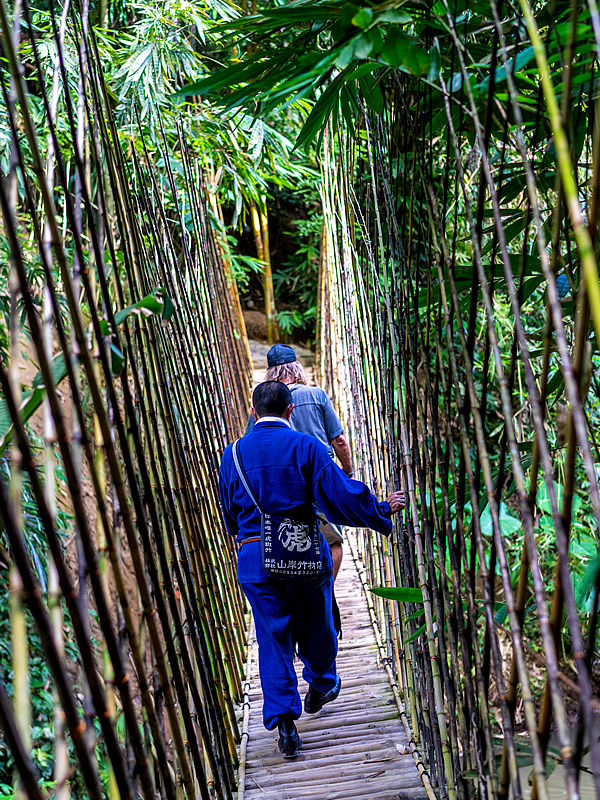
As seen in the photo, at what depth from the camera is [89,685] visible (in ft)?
2.24

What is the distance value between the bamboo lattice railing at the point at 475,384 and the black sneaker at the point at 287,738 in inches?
10.6

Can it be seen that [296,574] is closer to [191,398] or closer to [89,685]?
[191,398]

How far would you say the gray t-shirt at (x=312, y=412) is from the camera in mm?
2152

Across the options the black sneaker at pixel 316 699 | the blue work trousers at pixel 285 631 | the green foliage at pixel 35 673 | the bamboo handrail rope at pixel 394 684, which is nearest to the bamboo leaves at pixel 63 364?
the blue work trousers at pixel 285 631

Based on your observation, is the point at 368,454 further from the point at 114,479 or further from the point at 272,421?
the point at 114,479

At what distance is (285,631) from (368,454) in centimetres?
65

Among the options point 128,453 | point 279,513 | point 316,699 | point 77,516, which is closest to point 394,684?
point 316,699

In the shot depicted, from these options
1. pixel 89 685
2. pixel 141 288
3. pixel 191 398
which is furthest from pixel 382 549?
pixel 89 685

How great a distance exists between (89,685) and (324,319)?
384cm

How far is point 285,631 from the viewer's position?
63.4 inches

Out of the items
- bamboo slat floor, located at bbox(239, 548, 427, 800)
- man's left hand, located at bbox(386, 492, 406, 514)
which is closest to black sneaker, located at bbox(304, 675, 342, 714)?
bamboo slat floor, located at bbox(239, 548, 427, 800)

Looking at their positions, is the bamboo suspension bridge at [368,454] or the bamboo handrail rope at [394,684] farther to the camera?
the bamboo handrail rope at [394,684]

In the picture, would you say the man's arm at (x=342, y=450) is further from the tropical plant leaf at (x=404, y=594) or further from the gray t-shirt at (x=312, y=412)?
the tropical plant leaf at (x=404, y=594)

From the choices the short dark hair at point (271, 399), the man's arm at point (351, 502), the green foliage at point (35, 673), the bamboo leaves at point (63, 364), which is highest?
the bamboo leaves at point (63, 364)
